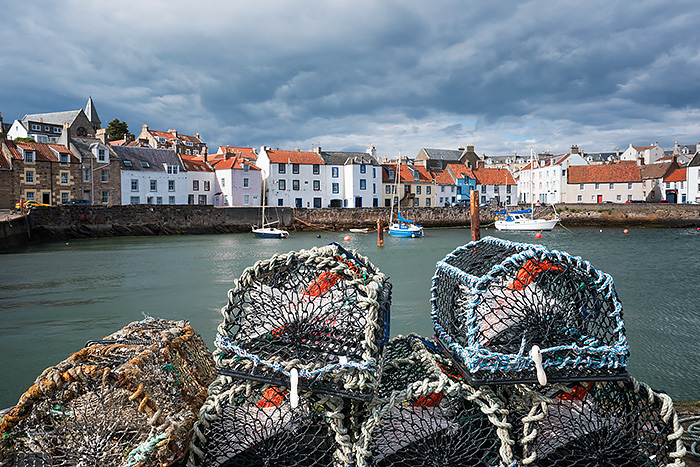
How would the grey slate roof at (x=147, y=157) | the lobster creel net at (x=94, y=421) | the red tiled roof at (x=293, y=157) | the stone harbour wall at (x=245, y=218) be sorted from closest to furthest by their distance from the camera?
the lobster creel net at (x=94, y=421)
the stone harbour wall at (x=245, y=218)
the grey slate roof at (x=147, y=157)
the red tiled roof at (x=293, y=157)

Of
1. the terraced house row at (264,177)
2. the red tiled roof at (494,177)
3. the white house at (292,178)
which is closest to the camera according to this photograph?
the terraced house row at (264,177)

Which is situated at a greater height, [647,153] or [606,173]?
[647,153]

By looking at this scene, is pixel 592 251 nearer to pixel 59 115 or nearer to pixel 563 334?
pixel 563 334

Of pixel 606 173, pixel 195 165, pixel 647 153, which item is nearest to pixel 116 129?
pixel 195 165

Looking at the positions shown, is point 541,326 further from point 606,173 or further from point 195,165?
point 606,173

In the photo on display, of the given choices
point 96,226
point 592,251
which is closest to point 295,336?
point 592,251

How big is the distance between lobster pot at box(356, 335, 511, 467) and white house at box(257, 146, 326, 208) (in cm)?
4157

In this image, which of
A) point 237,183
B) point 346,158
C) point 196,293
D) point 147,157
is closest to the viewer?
point 196,293

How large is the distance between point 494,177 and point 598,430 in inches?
2198

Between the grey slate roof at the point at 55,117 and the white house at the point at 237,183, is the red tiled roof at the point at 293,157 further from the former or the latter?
the grey slate roof at the point at 55,117

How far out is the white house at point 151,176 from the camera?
37250 millimetres

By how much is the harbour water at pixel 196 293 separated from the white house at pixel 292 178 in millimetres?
15186

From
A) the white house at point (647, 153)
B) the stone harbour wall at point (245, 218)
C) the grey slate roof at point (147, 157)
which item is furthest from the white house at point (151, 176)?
the white house at point (647, 153)

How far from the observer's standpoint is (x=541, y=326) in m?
2.53
